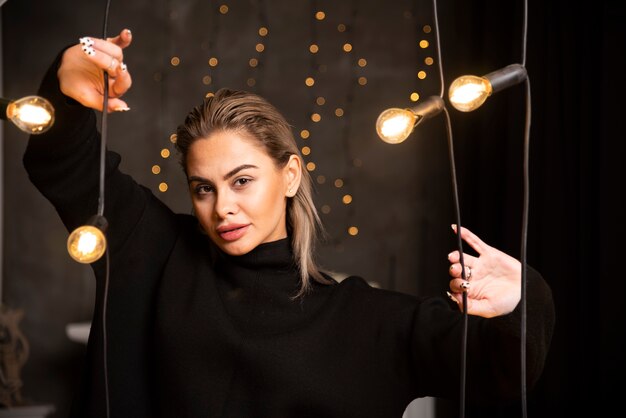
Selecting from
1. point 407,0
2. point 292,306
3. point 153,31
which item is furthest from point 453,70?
point 292,306

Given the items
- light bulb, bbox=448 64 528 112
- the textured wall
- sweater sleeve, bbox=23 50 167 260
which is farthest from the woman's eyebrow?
the textured wall

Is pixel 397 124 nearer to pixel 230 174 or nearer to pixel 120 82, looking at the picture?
pixel 120 82

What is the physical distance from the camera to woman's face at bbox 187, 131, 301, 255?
1.32 meters

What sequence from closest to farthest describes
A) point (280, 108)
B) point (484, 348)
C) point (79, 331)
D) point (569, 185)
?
point (484, 348), point (569, 185), point (79, 331), point (280, 108)

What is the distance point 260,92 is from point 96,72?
6.20ft

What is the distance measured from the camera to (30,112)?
2.75 ft

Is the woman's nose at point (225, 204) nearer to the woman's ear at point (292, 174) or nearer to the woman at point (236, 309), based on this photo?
the woman at point (236, 309)

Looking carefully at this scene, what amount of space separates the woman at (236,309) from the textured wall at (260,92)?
4.47 feet

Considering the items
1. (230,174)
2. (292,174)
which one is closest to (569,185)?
(292,174)

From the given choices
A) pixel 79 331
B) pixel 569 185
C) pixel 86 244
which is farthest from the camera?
pixel 79 331

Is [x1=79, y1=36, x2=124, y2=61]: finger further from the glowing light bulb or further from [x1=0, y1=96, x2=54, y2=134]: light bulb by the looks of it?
the glowing light bulb

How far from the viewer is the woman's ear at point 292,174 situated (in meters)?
1.49

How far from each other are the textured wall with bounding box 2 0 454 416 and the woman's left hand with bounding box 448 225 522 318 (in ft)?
5.55

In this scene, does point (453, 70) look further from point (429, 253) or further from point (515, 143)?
point (429, 253)
